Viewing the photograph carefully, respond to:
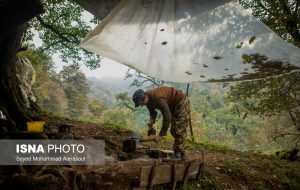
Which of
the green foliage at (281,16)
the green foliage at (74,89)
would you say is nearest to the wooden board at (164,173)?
the green foliage at (281,16)

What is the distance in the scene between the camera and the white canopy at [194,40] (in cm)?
370

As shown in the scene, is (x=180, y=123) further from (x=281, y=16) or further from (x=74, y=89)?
(x=74, y=89)

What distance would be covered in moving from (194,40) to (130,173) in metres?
2.25

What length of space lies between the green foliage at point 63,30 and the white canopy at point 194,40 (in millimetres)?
5273

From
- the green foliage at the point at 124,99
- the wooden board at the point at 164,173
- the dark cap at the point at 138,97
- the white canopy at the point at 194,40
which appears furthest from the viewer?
the green foliage at the point at 124,99

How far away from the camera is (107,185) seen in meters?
4.42

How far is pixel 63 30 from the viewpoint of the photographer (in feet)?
31.0

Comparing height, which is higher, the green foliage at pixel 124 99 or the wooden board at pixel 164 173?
the green foliage at pixel 124 99

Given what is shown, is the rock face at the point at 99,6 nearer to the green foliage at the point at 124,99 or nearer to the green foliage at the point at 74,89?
the green foliage at the point at 124,99

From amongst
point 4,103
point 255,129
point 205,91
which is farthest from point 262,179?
point 205,91

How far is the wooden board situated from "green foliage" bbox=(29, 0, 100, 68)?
588cm

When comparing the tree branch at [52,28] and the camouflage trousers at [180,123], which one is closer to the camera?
the camouflage trousers at [180,123]

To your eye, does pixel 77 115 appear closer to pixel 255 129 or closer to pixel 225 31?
pixel 255 129

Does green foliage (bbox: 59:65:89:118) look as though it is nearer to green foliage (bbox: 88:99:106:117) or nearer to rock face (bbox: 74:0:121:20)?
green foliage (bbox: 88:99:106:117)
